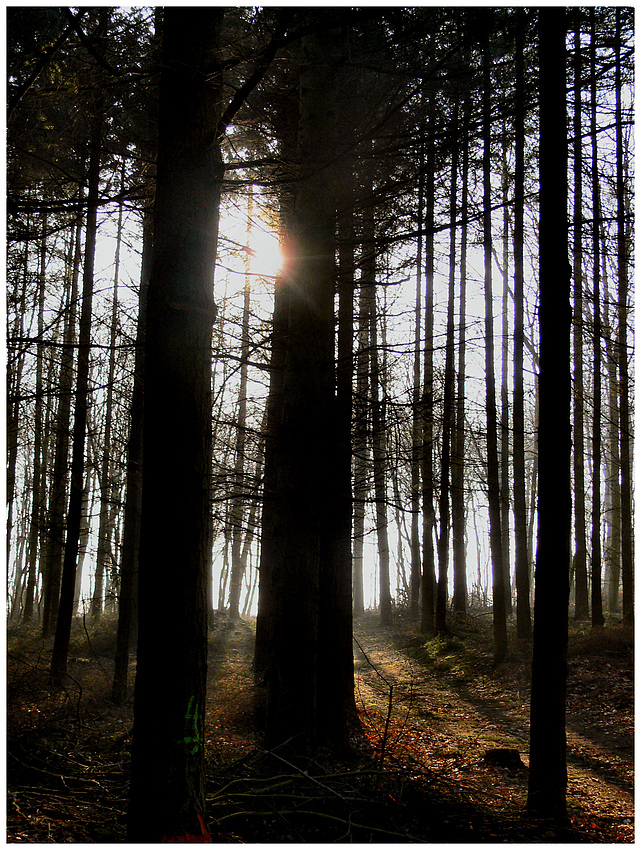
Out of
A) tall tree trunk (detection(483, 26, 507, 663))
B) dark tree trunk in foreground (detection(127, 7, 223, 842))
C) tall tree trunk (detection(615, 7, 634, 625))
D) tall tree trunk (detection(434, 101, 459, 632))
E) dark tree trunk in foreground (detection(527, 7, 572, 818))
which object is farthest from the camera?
tall tree trunk (detection(434, 101, 459, 632))

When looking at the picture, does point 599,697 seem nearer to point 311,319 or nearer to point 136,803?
point 311,319

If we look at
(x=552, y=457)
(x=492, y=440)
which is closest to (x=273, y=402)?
(x=492, y=440)

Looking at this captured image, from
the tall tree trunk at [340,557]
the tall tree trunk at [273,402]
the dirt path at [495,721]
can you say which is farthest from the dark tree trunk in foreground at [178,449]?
the tall tree trunk at [273,402]

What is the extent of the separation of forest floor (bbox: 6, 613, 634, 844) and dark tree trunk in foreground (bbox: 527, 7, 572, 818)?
55 centimetres

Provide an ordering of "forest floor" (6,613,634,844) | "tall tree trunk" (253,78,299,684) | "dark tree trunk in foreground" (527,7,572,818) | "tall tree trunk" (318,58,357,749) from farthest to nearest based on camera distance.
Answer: "tall tree trunk" (253,78,299,684) < "tall tree trunk" (318,58,357,749) < "dark tree trunk in foreground" (527,7,572,818) < "forest floor" (6,613,634,844)

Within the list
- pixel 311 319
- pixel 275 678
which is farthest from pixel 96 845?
pixel 311 319

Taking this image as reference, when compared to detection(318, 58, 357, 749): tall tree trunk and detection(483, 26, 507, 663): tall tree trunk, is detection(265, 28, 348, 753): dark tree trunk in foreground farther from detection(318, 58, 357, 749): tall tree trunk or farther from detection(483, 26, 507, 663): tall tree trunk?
detection(483, 26, 507, 663): tall tree trunk

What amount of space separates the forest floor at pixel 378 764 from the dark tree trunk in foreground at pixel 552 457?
545mm

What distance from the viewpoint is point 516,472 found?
43.8 feet

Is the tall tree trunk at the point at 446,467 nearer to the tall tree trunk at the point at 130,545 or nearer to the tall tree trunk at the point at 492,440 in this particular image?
the tall tree trunk at the point at 492,440

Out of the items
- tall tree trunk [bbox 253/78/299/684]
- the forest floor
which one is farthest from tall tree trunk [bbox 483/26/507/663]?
tall tree trunk [bbox 253/78/299/684]

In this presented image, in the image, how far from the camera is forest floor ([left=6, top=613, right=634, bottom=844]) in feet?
14.4

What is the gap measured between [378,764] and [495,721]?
4.07 meters

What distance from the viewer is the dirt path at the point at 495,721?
19.2 ft
